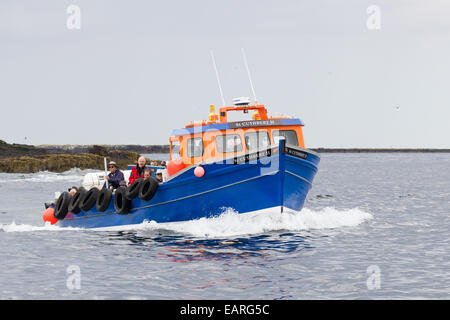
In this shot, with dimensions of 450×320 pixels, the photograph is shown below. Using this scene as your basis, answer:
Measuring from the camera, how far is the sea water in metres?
10.4

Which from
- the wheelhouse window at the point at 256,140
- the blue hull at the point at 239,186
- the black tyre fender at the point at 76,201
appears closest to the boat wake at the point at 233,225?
the blue hull at the point at 239,186

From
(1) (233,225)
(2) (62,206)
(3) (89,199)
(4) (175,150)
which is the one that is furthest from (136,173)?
(1) (233,225)

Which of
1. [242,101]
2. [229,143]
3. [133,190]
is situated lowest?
[133,190]

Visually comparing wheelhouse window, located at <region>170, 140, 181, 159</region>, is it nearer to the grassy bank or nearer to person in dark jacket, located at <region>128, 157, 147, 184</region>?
person in dark jacket, located at <region>128, 157, 147, 184</region>

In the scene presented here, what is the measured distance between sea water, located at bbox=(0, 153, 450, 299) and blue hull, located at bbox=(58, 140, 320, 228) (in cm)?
36

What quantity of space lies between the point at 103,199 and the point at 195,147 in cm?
361

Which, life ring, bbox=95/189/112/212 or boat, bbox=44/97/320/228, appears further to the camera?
life ring, bbox=95/189/112/212

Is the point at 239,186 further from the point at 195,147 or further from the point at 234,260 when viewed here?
the point at 234,260

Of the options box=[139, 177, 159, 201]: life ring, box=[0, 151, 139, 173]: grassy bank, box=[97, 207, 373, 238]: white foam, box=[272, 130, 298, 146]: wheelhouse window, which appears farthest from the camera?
box=[0, 151, 139, 173]: grassy bank

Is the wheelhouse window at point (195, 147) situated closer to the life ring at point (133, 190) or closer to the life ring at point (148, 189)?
the life ring at point (148, 189)

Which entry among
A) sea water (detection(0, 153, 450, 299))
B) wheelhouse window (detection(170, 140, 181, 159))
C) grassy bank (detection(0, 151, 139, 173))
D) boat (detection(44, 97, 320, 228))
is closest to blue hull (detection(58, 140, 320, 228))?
boat (detection(44, 97, 320, 228))

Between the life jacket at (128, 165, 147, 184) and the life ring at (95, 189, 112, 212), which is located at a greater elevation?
the life jacket at (128, 165, 147, 184)

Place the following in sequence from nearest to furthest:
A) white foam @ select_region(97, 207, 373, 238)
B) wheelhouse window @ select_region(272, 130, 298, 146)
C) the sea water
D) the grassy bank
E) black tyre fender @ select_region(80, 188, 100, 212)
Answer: the sea water, white foam @ select_region(97, 207, 373, 238), wheelhouse window @ select_region(272, 130, 298, 146), black tyre fender @ select_region(80, 188, 100, 212), the grassy bank

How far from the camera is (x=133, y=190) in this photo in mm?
16391
